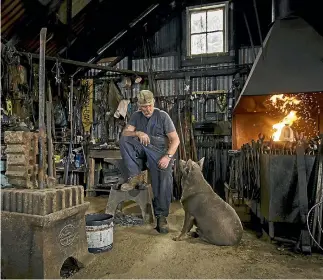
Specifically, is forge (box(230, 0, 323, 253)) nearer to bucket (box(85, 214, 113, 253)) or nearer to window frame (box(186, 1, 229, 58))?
bucket (box(85, 214, 113, 253))

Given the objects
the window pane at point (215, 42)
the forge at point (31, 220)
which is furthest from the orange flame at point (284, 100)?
the forge at point (31, 220)

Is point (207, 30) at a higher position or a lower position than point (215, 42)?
higher

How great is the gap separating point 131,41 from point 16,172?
643 cm

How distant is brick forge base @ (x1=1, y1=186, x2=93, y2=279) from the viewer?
196cm

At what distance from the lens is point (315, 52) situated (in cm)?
443

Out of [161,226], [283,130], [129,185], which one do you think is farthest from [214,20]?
[161,226]

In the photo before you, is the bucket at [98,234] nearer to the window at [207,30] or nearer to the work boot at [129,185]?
the work boot at [129,185]

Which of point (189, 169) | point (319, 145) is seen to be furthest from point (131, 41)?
point (319, 145)

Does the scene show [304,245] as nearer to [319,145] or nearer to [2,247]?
[319,145]

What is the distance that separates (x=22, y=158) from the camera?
2.10 m

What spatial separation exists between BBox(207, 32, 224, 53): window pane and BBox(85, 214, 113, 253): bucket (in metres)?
5.71

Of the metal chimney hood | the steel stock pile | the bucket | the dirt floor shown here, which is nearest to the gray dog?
the dirt floor

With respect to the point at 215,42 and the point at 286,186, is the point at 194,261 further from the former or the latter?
the point at 215,42

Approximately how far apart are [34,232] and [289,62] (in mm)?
4255
